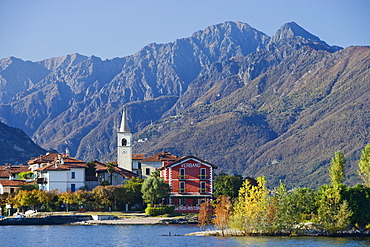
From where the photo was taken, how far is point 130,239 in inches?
3223

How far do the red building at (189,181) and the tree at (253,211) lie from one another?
3993 centimetres

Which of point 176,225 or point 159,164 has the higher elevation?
point 159,164

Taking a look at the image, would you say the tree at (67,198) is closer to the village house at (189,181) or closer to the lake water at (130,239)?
the lake water at (130,239)

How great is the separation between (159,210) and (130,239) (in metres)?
32.0

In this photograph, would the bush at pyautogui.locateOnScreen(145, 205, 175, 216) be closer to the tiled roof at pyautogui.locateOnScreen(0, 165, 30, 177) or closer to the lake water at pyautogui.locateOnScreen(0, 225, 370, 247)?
the lake water at pyautogui.locateOnScreen(0, 225, 370, 247)

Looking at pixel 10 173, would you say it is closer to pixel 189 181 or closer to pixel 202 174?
pixel 189 181

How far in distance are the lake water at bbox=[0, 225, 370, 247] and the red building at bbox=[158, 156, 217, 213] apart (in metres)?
25.1

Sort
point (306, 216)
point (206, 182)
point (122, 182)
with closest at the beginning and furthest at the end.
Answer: point (306, 216) < point (206, 182) < point (122, 182)

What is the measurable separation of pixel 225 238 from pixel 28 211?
45692 millimetres

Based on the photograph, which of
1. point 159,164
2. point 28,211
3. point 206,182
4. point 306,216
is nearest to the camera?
point 306,216

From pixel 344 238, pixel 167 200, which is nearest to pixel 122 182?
pixel 167 200

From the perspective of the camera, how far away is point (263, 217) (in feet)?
267

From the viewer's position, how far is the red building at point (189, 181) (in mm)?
122938

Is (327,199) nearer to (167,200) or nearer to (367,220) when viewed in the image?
(367,220)
